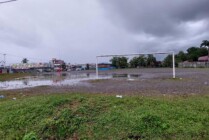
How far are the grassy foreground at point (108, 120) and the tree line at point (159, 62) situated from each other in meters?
52.9

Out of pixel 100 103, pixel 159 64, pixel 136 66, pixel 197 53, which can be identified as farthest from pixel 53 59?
pixel 100 103

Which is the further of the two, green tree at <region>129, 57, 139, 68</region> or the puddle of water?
green tree at <region>129, 57, 139, 68</region>

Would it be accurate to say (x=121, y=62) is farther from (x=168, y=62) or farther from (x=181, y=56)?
(x=181, y=56)

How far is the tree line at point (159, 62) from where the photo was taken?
65.5 meters

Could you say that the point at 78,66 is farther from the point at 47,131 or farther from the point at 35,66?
the point at 47,131

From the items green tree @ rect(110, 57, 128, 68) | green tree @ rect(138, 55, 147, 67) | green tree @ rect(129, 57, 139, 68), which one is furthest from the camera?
green tree @ rect(110, 57, 128, 68)

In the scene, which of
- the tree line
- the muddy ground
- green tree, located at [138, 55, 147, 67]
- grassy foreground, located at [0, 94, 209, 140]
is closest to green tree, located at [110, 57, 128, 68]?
the tree line

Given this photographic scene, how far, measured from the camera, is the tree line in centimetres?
6550

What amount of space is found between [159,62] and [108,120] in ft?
218

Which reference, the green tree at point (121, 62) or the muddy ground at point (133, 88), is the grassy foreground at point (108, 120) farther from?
the green tree at point (121, 62)

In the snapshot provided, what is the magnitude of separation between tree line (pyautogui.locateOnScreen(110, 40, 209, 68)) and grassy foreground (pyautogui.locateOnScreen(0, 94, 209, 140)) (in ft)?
173

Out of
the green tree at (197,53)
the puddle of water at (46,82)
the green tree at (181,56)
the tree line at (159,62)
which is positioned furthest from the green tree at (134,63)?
the puddle of water at (46,82)

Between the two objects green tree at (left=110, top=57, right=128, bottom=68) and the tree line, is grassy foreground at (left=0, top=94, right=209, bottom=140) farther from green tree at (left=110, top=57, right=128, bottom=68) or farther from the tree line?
green tree at (left=110, top=57, right=128, bottom=68)

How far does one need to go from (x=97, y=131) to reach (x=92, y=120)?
438 millimetres
